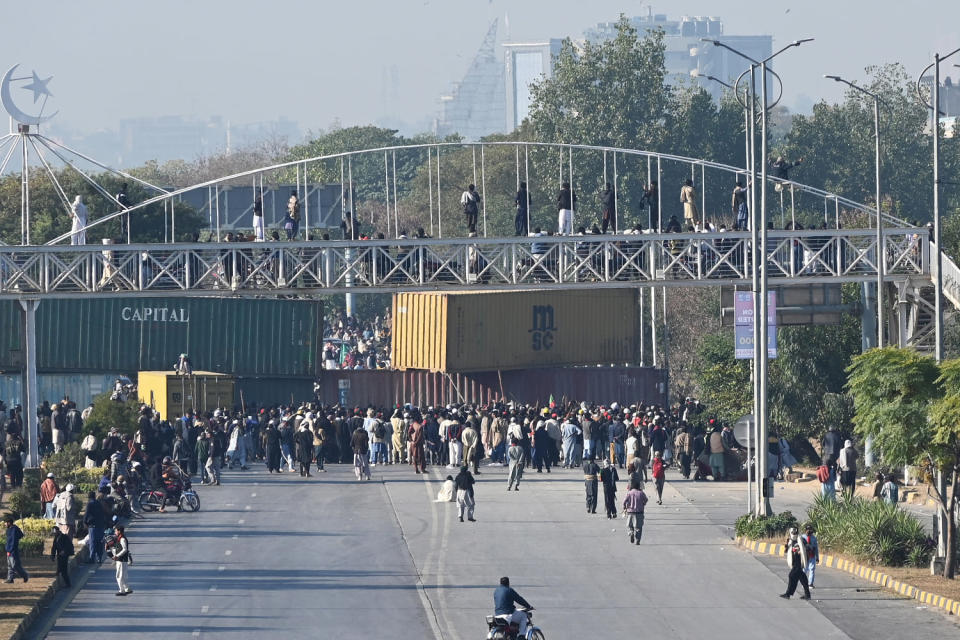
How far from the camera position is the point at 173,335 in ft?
206

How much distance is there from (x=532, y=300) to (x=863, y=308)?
16.6 metres

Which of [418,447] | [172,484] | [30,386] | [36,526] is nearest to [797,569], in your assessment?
[36,526]

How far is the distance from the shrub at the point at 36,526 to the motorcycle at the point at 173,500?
16.1 ft

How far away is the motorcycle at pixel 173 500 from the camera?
37.8 metres

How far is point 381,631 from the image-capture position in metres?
24.5

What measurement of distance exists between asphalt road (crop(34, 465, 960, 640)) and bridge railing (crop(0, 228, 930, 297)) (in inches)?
377

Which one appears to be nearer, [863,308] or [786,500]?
[786,500]

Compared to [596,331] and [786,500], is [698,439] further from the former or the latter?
[596,331]

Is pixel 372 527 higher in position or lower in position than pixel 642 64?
lower

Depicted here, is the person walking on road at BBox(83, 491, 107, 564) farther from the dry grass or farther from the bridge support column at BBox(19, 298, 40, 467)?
the bridge support column at BBox(19, 298, 40, 467)

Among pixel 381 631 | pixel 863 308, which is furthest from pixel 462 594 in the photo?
pixel 863 308

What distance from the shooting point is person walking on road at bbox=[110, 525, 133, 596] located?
26.8 meters

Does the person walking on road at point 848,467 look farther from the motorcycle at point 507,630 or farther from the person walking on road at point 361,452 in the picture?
the motorcycle at point 507,630

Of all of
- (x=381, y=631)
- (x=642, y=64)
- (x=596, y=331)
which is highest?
(x=642, y=64)
